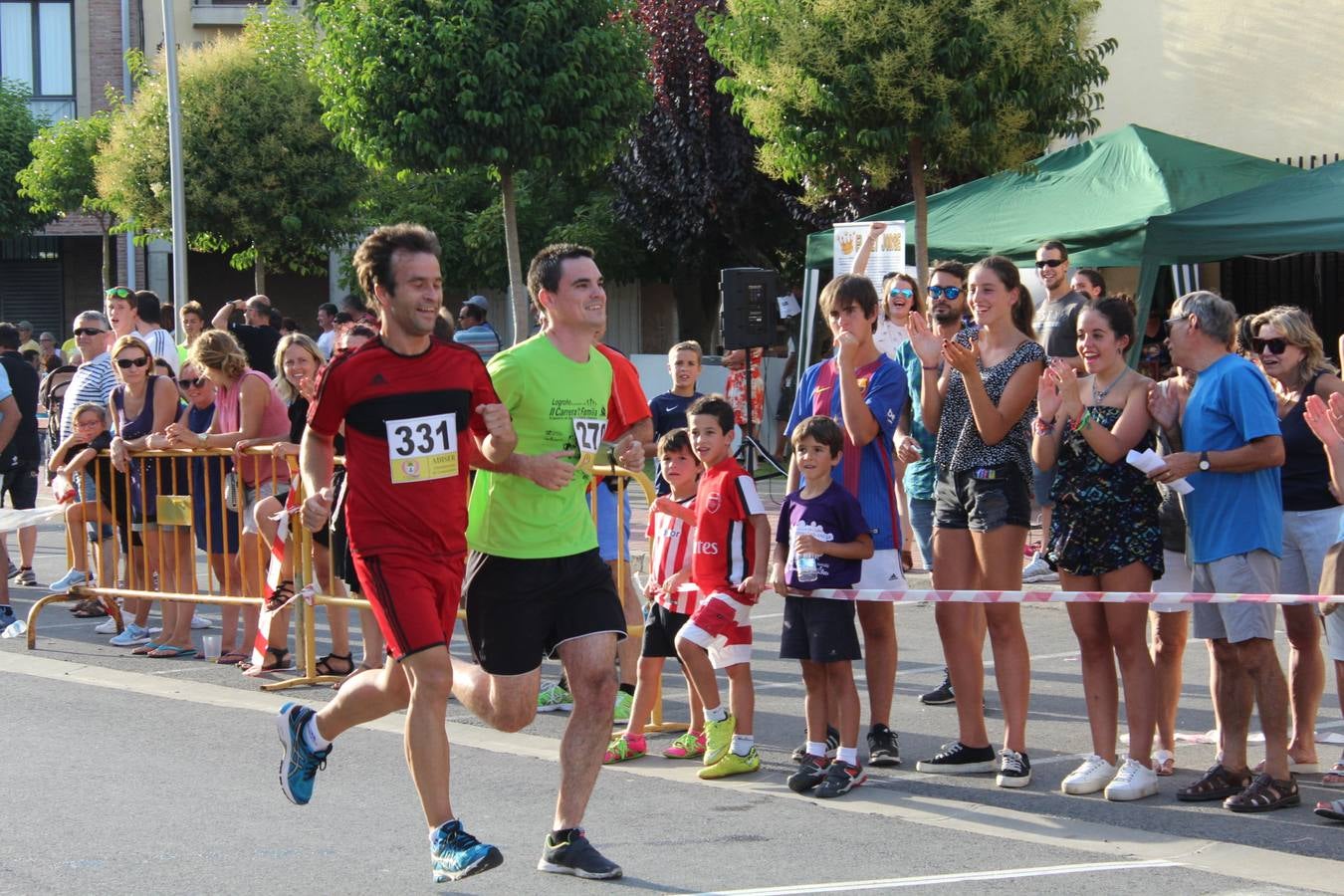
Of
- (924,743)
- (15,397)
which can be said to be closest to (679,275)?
(15,397)

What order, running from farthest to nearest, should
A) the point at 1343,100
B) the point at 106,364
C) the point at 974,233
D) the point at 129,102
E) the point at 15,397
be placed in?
the point at 129,102 → the point at 1343,100 → the point at 974,233 → the point at 15,397 → the point at 106,364

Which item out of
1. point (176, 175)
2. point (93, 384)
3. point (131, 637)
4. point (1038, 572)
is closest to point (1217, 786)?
point (1038, 572)

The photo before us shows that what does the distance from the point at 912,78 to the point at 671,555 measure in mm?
9004

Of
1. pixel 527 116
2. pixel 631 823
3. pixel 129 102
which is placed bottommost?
pixel 631 823

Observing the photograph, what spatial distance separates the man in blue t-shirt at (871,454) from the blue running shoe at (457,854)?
2.29 meters

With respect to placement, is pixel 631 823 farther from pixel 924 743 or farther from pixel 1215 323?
pixel 1215 323

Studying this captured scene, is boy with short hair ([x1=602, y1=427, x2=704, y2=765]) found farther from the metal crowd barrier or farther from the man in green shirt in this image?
the metal crowd barrier

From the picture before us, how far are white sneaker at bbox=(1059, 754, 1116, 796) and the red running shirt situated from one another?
270 cm

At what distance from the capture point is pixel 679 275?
97.5ft

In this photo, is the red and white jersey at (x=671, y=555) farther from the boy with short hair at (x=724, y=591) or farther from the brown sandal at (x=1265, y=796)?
the brown sandal at (x=1265, y=796)

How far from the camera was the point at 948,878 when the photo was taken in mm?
5543

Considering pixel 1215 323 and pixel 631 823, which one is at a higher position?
pixel 1215 323

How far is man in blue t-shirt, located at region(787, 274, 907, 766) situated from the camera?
7.03 m

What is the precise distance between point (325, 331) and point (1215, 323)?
12832 mm
